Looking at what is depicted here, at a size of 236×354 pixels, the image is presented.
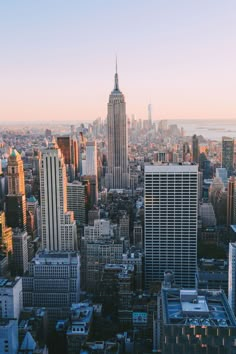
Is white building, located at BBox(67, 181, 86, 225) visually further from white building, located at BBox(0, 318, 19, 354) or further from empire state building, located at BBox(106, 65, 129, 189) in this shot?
white building, located at BBox(0, 318, 19, 354)

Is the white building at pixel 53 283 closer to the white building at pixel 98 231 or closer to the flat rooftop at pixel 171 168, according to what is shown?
the white building at pixel 98 231

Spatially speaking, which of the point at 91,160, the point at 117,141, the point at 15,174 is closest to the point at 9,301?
the point at 15,174

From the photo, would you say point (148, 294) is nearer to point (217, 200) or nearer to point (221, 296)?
point (221, 296)

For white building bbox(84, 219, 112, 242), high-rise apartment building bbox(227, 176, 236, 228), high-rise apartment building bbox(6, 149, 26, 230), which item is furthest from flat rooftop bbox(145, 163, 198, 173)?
high-rise apartment building bbox(6, 149, 26, 230)

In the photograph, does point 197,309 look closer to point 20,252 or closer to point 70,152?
point 20,252

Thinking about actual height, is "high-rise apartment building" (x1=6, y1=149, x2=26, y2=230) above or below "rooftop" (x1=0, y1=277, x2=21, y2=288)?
above

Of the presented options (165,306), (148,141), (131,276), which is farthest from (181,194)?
(148,141)

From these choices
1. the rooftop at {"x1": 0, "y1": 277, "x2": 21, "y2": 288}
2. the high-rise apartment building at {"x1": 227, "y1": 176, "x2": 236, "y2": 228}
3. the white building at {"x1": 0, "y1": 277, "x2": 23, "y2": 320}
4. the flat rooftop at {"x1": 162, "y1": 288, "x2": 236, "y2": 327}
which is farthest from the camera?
the high-rise apartment building at {"x1": 227, "y1": 176, "x2": 236, "y2": 228}

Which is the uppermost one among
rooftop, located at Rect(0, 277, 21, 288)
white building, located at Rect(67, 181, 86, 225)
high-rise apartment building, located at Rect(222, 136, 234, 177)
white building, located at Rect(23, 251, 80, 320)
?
high-rise apartment building, located at Rect(222, 136, 234, 177)
